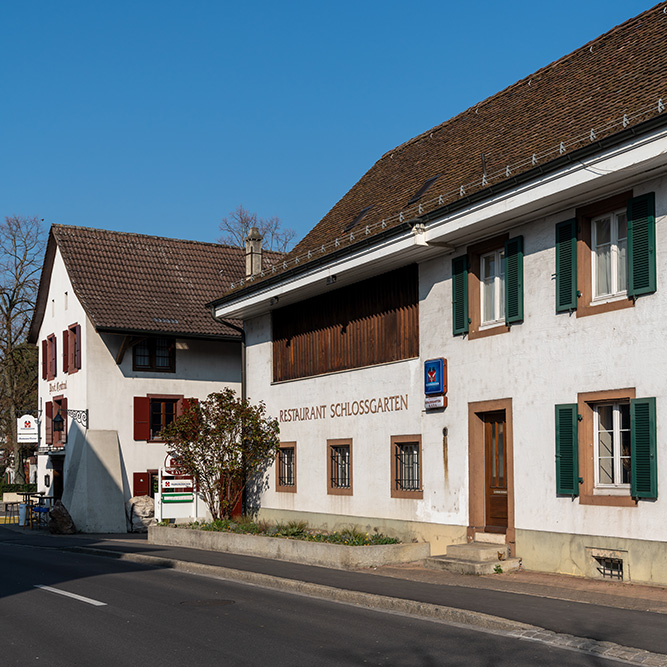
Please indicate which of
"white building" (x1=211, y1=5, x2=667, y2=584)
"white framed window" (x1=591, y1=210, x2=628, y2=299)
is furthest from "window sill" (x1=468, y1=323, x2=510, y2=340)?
"white framed window" (x1=591, y1=210, x2=628, y2=299)

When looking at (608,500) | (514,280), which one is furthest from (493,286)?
(608,500)

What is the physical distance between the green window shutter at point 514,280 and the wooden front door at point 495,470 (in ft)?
5.83

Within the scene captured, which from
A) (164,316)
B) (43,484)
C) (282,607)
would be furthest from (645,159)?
(43,484)

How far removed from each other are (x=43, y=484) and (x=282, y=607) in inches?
1101

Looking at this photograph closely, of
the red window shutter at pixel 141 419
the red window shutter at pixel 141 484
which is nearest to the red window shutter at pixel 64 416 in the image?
the red window shutter at pixel 141 419

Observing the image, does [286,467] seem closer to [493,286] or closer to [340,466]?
[340,466]

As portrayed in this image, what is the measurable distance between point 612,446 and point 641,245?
302 centimetres

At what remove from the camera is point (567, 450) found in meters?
14.7

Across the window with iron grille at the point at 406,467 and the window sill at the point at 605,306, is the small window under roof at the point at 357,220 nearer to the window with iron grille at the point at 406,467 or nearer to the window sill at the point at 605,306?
the window with iron grille at the point at 406,467

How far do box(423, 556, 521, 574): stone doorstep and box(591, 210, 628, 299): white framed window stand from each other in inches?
176

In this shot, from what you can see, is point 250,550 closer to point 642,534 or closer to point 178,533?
point 178,533

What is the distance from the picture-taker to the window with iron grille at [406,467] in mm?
18797

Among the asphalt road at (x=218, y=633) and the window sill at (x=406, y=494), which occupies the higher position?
the window sill at (x=406, y=494)

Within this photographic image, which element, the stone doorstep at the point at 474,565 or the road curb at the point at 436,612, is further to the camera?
the stone doorstep at the point at 474,565
